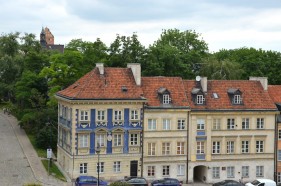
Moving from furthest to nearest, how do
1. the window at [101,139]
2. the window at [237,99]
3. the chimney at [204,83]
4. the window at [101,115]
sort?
the chimney at [204,83], the window at [237,99], the window at [101,139], the window at [101,115]

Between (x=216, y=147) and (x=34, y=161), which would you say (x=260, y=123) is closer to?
(x=216, y=147)

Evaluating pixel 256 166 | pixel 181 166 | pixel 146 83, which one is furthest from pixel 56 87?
pixel 256 166

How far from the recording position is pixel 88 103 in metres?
57.7

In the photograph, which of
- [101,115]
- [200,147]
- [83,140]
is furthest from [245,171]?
[83,140]

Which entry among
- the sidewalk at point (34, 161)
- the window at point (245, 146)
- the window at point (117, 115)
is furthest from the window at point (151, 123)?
the sidewalk at point (34, 161)

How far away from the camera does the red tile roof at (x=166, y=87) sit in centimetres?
6097

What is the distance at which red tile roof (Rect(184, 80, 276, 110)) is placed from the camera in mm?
62438

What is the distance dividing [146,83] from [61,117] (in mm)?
10982

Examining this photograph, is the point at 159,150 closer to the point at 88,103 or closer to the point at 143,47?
the point at 88,103

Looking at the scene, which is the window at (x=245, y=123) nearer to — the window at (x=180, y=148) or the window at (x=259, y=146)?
the window at (x=259, y=146)

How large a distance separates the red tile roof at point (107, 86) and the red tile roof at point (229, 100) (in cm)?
719

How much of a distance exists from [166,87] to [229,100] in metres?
7.72

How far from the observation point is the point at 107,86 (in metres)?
59.4

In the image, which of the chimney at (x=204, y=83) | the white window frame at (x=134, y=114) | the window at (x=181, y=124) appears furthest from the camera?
the chimney at (x=204, y=83)
